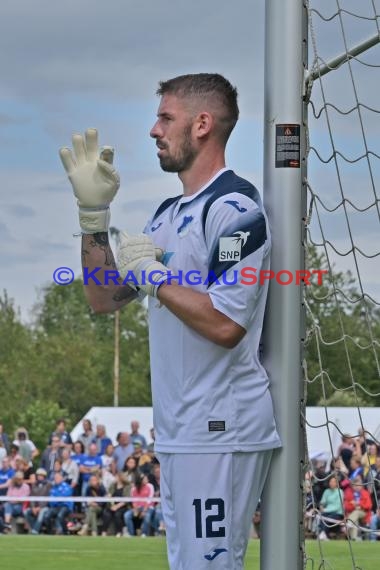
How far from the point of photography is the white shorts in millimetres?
3285

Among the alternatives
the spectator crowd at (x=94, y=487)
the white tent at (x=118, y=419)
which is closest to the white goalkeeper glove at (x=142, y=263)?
the spectator crowd at (x=94, y=487)

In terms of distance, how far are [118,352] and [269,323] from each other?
168ft

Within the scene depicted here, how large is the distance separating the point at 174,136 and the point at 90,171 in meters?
0.31

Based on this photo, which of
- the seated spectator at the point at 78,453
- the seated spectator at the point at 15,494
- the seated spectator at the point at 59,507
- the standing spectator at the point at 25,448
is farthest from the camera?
the standing spectator at the point at 25,448

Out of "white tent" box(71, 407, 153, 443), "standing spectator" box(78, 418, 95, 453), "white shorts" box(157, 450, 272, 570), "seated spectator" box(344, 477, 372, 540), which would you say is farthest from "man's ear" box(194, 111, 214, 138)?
"white tent" box(71, 407, 153, 443)

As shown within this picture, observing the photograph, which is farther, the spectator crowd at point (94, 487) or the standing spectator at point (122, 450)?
the standing spectator at point (122, 450)

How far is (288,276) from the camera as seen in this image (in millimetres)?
3535

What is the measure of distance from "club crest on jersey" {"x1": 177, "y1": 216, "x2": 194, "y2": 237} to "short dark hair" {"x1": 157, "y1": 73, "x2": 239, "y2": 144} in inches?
11.6

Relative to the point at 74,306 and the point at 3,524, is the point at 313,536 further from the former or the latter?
the point at 74,306

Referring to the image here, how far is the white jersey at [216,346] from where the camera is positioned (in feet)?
10.8

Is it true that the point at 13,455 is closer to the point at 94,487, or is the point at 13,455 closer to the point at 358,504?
the point at 94,487

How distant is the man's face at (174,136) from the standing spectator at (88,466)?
11.5 metres

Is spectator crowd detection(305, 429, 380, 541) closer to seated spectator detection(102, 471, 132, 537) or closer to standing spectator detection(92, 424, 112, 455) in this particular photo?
seated spectator detection(102, 471, 132, 537)

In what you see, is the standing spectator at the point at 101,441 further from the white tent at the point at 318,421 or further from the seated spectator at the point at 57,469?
the white tent at the point at 318,421
